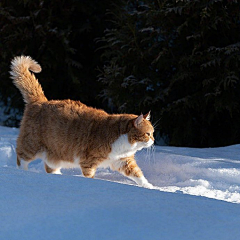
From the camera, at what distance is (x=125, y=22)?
6.93 m

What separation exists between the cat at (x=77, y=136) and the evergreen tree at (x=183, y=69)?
1860 mm

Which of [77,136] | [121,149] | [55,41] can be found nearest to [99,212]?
[121,149]

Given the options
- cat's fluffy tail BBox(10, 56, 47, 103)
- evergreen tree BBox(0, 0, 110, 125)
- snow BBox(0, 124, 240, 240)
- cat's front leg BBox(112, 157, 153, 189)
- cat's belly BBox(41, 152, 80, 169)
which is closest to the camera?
snow BBox(0, 124, 240, 240)

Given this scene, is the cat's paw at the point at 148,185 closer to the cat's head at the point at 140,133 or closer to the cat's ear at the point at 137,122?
the cat's head at the point at 140,133

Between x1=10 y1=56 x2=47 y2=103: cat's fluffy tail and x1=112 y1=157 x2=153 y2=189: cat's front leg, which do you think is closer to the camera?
x1=112 y1=157 x2=153 y2=189: cat's front leg

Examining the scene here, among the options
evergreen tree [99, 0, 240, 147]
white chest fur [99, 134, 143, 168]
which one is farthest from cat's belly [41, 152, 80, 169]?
evergreen tree [99, 0, 240, 147]

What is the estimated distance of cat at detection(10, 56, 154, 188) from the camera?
4.41 m

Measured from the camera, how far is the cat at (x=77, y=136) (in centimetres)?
441

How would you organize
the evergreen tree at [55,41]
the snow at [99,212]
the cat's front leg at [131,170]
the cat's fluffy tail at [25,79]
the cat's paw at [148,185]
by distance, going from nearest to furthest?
the snow at [99,212], the cat's paw at [148,185], the cat's front leg at [131,170], the cat's fluffy tail at [25,79], the evergreen tree at [55,41]

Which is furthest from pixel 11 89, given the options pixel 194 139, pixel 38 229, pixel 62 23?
pixel 38 229

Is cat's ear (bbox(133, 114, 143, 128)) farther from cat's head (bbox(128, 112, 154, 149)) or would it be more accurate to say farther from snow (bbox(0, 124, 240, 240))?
snow (bbox(0, 124, 240, 240))

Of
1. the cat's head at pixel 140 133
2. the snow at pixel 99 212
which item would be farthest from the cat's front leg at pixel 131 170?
the snow at pixel 99 212

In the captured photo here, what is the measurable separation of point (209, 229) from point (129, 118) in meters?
2.65

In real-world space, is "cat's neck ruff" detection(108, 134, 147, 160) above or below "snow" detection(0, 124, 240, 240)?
above
